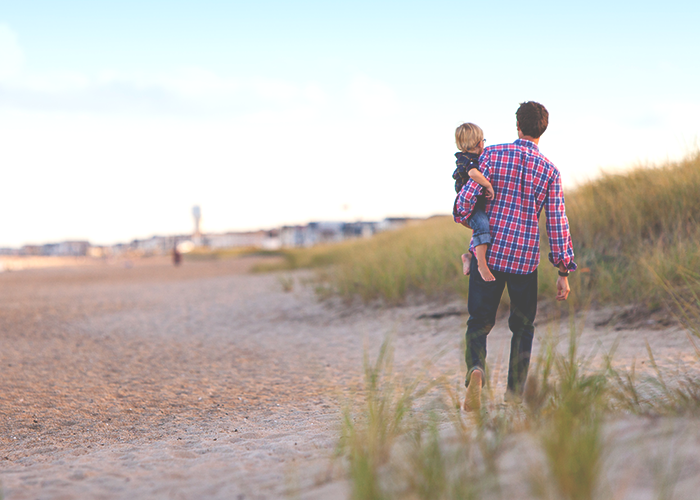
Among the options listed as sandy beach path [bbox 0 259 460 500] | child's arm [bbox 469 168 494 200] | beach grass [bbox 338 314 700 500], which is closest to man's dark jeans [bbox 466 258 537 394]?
child's arm [bbox 469 168 494 200]

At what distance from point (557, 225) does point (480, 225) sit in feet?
1.60

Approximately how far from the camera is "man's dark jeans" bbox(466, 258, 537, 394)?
10.1 ft

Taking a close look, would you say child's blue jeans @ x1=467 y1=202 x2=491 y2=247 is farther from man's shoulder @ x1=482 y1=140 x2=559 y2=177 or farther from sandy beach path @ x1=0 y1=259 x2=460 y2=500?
sandy beach path @ x1=0 y1=259 x2=460 y2=500

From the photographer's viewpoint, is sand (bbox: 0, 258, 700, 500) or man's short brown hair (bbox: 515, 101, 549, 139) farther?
man's short brown hair (bbox: 515, 101, 549, 139)

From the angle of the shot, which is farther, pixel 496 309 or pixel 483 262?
pixel 496 309

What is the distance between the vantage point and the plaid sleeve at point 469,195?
2.94m

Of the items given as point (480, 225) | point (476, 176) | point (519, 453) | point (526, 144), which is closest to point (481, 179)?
point (476, 176)

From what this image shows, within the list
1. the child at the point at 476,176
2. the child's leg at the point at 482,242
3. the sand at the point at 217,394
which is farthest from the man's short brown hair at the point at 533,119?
the sand at the point at 217,394

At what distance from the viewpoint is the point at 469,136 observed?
3.01 metres

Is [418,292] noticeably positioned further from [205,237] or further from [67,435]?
[205,237]

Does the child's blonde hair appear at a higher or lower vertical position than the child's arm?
higher

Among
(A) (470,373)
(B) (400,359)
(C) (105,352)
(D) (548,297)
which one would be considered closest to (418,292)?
(D) (548,297)

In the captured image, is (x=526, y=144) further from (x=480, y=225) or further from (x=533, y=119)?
(x=480, y=225)

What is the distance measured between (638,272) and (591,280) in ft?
1.90
